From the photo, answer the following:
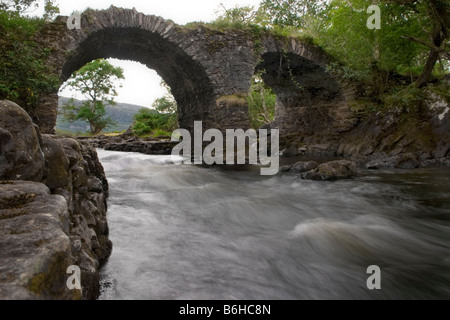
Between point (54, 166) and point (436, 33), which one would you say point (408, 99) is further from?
point (54, 166)

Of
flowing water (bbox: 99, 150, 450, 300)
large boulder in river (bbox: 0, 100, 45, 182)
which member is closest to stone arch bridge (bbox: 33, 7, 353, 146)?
flowing water (bbox: 99, 150, 450, 300)

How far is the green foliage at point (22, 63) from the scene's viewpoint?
6.55m

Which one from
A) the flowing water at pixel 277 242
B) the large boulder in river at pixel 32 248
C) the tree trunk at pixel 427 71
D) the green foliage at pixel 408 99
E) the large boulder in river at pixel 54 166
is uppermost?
the tree trunk at pixel 427 71

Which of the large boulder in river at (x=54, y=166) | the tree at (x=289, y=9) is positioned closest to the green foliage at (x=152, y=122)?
the tree at (x=289, y=9)

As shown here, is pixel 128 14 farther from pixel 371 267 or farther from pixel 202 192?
pixel 371 267

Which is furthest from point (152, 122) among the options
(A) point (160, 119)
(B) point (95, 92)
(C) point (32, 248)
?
(C) point (32, 248)

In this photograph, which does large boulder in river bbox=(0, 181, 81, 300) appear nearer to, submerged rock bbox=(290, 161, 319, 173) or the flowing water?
the flowing water

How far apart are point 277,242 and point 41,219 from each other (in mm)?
2257

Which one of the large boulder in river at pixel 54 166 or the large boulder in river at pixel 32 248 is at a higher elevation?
the large boulder in river at pixel 54 166

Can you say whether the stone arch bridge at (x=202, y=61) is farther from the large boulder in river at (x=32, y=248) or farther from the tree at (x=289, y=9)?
the tree at (x=289, y=9)

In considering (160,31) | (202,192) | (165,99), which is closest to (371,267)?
(202,192)

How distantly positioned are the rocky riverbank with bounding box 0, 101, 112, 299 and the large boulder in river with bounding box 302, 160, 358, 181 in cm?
497

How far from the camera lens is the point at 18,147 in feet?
4.91

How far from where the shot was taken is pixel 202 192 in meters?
5.21
